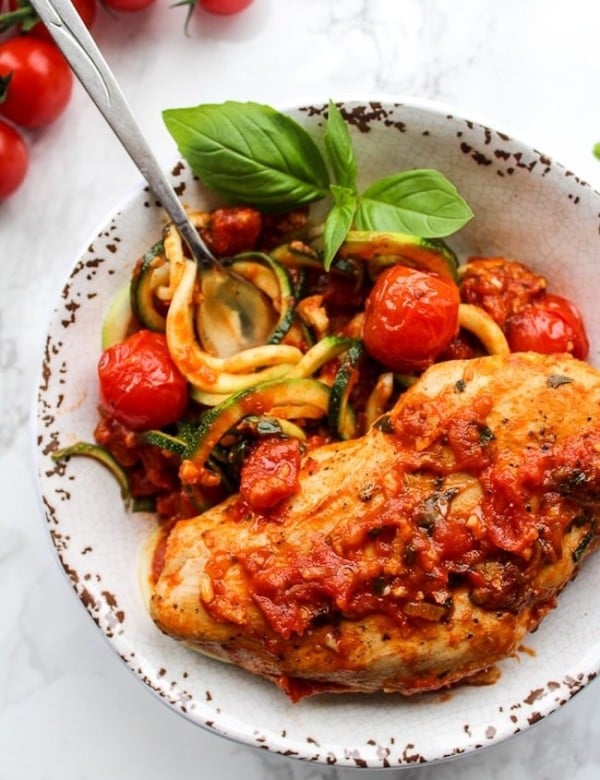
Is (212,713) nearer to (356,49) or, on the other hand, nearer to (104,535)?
(104,535)

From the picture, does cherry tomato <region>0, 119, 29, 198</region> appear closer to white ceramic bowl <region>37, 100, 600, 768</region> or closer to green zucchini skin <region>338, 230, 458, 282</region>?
white ceramic bowl <region>37, 100, 600, 768</region>

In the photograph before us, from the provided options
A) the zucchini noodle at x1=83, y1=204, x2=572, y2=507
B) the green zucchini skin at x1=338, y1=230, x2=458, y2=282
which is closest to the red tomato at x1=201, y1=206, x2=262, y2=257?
the zucchini noodle at x1=83, y1=204, x2=572, y2=507

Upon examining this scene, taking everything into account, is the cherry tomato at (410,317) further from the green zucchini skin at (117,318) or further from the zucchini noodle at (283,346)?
the green zucchini skin at (117,318)

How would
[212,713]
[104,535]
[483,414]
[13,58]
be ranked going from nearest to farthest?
[483,414], [212,713], [104,535], [13,58]

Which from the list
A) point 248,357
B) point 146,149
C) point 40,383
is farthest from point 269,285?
point 40,383

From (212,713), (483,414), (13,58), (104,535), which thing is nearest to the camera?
(483,414)

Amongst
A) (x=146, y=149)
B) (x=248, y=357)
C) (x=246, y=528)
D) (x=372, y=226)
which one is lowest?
(x=246, y=528)

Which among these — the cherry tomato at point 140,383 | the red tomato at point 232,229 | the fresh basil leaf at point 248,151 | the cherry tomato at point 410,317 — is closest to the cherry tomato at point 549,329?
the cherry tomato at point 410,317

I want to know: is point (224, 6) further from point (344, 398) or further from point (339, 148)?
point (344, 398)
